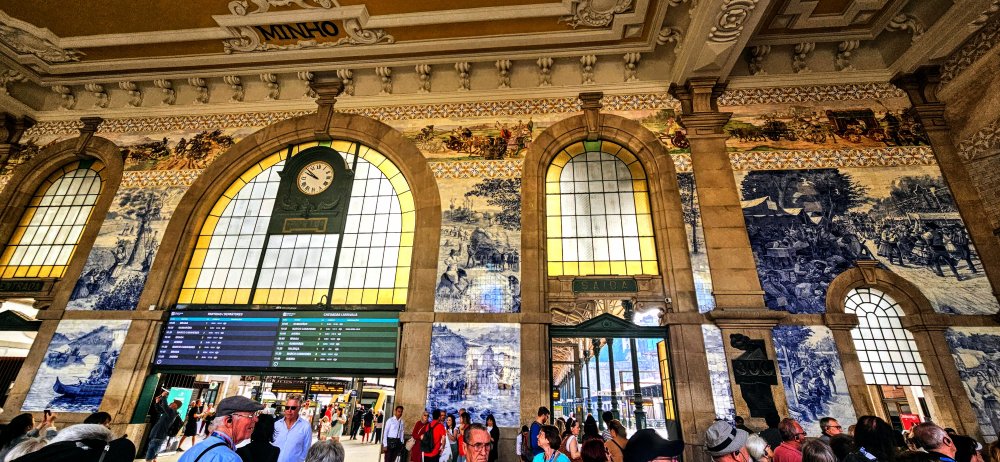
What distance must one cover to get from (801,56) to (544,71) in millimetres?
5897

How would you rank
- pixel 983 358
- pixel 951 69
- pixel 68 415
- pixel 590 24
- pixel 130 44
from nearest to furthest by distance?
1. pixel 983 358
2. pixel 68 415
3. pixel 951 69
4. pixel 590 24
5. pixel 130 44

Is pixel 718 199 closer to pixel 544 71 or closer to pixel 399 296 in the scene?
pixel 544 71

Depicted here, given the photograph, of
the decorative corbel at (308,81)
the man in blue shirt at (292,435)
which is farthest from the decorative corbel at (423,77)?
the man in blue shirt at (292,435)

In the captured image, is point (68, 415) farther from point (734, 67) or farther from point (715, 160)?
point (734, 67)

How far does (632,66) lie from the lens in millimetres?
10211

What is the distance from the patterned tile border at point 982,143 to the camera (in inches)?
320

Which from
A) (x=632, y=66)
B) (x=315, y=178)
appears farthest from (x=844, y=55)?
(x=315, y=178)

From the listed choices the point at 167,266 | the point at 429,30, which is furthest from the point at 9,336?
the point at 429,30

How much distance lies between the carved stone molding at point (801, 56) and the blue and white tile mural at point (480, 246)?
7.06 metres

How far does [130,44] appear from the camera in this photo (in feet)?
34.1

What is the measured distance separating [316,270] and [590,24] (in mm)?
8236

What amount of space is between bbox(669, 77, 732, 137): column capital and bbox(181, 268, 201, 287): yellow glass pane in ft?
37.9

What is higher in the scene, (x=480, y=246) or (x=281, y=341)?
(x=480, y=246)

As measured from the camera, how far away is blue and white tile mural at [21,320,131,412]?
8500mm
